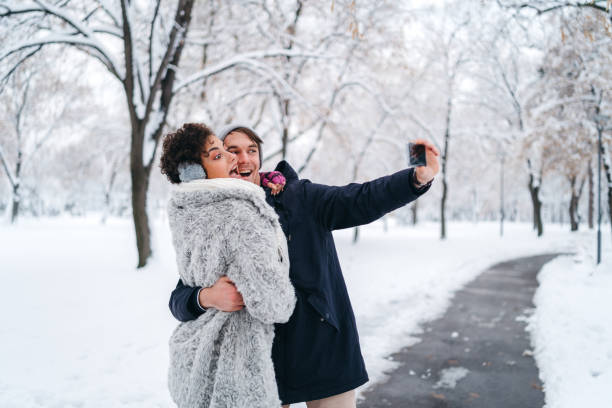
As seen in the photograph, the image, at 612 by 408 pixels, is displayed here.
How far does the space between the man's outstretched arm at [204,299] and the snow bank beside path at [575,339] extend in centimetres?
333

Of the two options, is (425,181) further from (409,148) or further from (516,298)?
(516,298)

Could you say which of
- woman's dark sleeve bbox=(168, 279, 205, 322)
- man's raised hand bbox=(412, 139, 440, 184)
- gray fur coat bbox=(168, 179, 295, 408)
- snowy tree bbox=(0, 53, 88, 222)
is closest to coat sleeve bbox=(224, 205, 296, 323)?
gray fur coat bbox=(168, 179, 295, 408)

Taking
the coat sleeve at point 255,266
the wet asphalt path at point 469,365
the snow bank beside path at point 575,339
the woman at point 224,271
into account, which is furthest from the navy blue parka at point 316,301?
the snow bank beside path at point 575,339

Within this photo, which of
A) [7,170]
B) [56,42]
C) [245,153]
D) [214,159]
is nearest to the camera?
[214,159]

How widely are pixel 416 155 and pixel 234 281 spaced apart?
3.02ft

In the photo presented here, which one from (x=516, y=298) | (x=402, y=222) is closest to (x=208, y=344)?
(x=516, y=298)

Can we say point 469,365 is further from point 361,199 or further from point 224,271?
point 224,271

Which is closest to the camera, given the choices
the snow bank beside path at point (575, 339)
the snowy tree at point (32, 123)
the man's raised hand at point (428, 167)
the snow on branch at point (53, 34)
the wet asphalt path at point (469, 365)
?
the man's raised hand at point (428, 167)

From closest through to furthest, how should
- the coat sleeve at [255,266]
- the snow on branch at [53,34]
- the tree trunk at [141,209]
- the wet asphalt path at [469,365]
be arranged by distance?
the coat sleeve at [255,266] → the wet asphalt path at [469,365] → the snow on branch at [53,34] → the tree trunk at [141,209]

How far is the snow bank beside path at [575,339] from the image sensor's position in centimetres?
340

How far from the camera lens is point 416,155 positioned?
1.62 metres

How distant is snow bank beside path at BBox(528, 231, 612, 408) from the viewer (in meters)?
3.40

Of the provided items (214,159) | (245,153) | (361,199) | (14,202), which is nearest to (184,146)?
(214,159)

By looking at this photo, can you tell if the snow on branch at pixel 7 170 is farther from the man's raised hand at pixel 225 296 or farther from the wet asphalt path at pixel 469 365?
the man's raised hand at pixel 225 296
